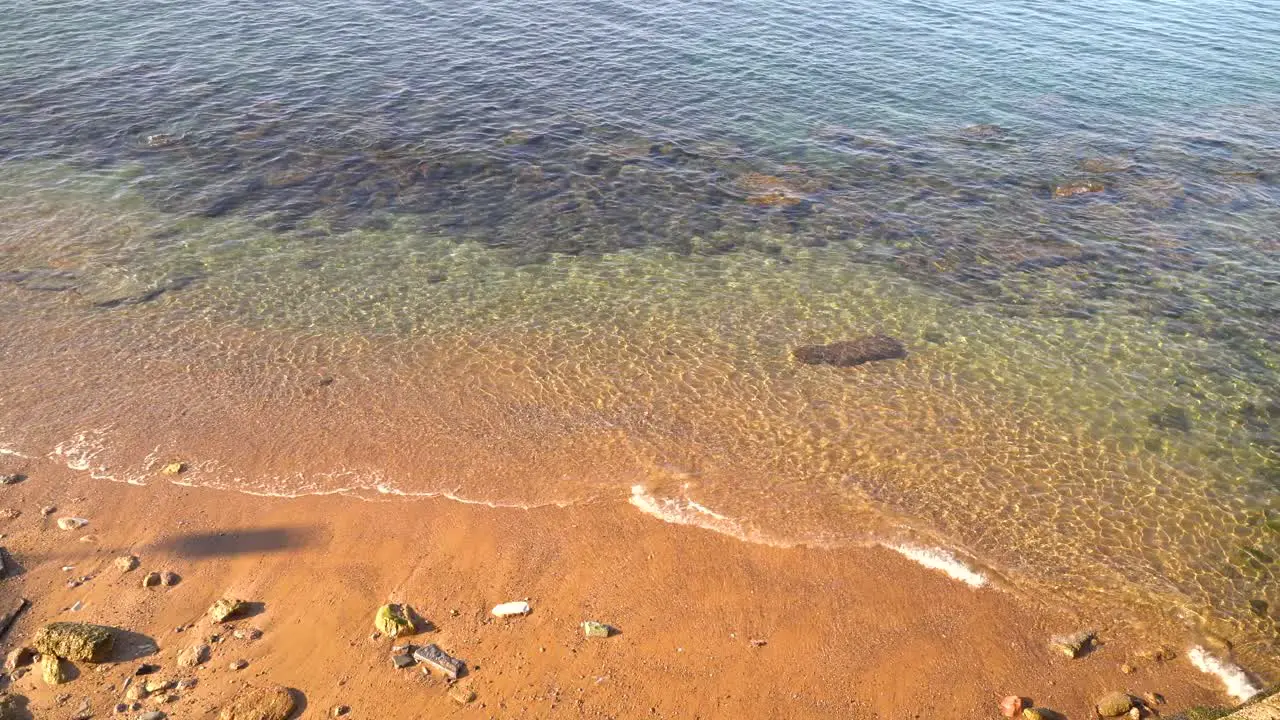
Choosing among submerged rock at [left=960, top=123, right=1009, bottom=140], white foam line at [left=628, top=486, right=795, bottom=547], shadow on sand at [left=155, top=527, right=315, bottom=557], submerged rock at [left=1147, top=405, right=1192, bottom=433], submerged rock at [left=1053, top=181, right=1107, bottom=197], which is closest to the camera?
shadow on sand at [left=155, top=527, right=315, bottom=557]

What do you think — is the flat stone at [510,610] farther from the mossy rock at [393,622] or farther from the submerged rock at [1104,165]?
the submerged rock at [1104,165]

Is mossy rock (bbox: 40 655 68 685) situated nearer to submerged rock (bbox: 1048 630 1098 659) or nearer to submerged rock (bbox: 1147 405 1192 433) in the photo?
submerged rock (bbox: 1048 630 1098 659)

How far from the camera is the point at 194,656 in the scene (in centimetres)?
909

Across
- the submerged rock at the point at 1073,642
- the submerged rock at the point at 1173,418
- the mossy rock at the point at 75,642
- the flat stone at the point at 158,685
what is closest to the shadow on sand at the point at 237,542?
the mossy rock at the point at 75,642

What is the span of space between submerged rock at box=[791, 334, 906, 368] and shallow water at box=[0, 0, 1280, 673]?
0.31m

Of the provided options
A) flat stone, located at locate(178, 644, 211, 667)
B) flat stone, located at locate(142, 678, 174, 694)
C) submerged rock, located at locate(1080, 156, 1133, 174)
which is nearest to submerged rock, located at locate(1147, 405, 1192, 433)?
submerged rock, located at locate(1080, 156, 1133, 174)

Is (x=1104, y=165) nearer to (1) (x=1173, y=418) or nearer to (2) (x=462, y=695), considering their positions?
(1) (x=1173, y=418)

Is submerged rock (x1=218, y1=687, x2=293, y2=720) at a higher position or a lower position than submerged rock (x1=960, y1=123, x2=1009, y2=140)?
lower

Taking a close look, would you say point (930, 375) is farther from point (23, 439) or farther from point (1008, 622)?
point (23, 439)

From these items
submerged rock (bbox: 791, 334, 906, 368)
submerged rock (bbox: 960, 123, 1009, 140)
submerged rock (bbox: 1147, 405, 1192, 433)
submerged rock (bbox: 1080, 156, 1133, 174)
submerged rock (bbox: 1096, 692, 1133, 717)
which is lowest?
submerged rock (bbox: 1096, 692, 1133, 717)

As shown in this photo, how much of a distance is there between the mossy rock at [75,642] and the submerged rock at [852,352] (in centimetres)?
1140

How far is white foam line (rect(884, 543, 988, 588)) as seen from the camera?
1077 centimetres

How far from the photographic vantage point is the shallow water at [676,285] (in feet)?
39.9

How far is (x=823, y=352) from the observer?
50.4ft
